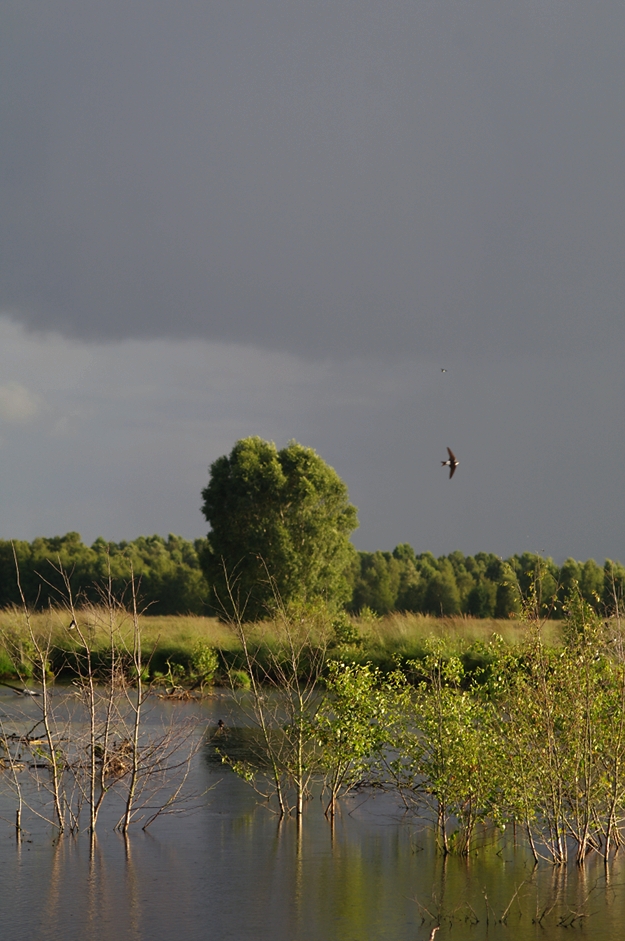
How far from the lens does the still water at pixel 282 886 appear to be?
8586 millimetres

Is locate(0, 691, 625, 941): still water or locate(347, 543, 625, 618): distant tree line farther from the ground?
locate(347, 543, 625, 618): distant tree line

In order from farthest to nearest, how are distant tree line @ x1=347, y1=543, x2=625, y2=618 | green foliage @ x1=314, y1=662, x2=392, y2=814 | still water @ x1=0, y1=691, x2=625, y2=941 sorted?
distant tree line @ x1=347, y1=543, x2=625, y2=618, green foliage @ x1=314, y1=662, x2=392, y2=814, still water @ x1=0, y1=691, x2=625, y2=941

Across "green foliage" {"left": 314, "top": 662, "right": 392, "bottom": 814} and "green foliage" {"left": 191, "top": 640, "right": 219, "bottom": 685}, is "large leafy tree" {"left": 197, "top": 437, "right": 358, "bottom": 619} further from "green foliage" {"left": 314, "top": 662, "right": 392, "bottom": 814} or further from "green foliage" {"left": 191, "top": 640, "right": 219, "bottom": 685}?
"green foliage" {"left": 314, "top": 662, "right": 392, "bottom": 814}

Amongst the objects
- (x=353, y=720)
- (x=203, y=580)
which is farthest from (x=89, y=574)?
(x=353, y=720)

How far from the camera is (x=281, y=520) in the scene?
50844 millimetres

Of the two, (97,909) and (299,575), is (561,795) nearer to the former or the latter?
(97,909)

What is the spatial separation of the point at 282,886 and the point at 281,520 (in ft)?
135

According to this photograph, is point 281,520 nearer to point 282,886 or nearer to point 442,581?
point 442,581

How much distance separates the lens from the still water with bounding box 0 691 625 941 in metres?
8.59

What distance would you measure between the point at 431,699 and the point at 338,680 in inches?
44.0

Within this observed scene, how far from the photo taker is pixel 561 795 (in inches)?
407

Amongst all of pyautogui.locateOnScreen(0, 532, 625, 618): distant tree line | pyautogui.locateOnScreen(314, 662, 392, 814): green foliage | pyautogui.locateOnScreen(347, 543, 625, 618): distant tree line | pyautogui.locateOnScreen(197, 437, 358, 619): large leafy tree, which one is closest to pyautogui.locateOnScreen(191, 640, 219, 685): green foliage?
pyautogui.locateOnScreen(314, 662, 392, 814): green foliage

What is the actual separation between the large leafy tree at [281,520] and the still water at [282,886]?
120 feet

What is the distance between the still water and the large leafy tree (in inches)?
1443
